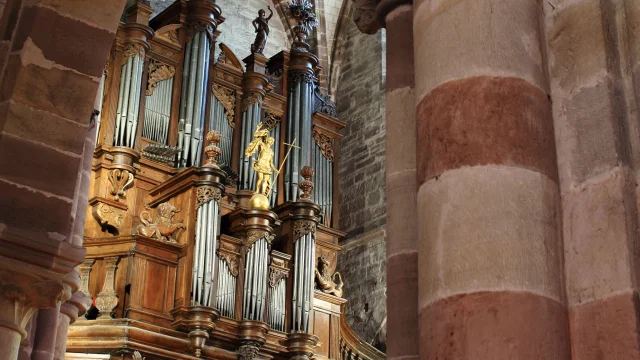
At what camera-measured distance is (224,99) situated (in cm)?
1500

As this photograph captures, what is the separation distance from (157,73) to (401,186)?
10166 mm

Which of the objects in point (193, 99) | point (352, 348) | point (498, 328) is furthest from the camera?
point (193, 99)

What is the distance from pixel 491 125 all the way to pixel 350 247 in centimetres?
1277

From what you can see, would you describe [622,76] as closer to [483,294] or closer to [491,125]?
[491,125]

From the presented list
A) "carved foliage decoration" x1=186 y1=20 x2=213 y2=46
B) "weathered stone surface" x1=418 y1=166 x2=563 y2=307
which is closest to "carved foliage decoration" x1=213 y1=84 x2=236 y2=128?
"carved foliage decoration" x1=186 y1=20 x2=213 y2=46

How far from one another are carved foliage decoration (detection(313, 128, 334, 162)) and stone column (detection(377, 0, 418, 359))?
1081 cm

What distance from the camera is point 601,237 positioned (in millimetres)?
3504

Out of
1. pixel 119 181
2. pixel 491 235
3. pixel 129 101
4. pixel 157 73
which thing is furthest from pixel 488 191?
pixel 157 73

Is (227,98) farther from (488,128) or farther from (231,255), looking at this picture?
(488,128)

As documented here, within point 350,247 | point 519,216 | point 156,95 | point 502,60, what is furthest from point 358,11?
point 350,247

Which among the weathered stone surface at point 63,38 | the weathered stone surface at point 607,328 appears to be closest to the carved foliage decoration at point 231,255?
the weathered stone surface at point 63,38

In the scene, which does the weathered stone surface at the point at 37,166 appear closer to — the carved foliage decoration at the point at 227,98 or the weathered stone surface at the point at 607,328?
the weathered stone surface at the point at 607,328

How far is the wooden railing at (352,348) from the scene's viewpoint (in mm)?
13203

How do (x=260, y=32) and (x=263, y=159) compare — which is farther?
(x=260, y=32)
